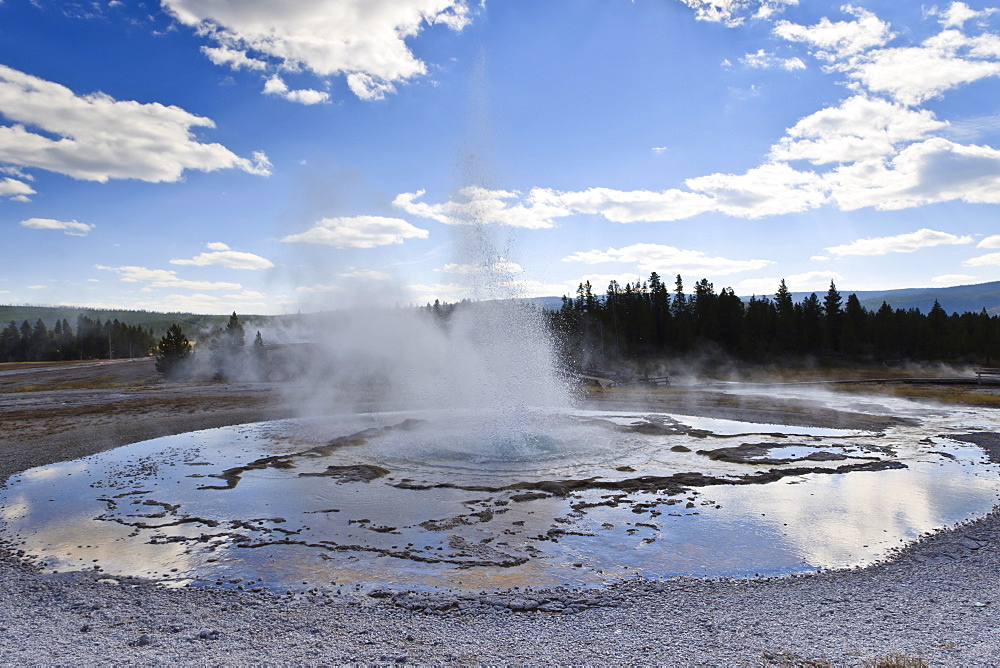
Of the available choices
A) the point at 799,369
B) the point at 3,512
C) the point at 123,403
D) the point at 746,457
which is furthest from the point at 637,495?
the point at 799,369

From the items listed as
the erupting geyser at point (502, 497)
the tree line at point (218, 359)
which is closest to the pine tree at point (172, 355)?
the tree line at point (218, 359)

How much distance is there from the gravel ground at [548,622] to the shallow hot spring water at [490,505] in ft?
2.23

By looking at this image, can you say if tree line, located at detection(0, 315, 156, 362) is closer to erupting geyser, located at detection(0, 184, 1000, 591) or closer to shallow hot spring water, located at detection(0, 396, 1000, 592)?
A: erupting geyser, located at detection(0, 184, 1000, 591)

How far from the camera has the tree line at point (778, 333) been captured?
225 ft

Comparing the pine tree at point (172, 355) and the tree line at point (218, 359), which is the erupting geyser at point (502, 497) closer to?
the tree line at point (218, 359)

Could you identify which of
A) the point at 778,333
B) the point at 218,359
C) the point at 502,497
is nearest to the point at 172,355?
the point at 218,359

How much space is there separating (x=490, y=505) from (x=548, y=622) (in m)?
6.16

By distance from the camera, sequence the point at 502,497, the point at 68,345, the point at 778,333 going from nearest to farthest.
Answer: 1. the point at 502,497
2. the point at 778,333
3. the point at 68,345

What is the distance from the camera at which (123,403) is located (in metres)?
39.3

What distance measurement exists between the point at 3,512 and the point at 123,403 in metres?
28.8

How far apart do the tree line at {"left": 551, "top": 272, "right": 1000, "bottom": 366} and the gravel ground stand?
54800mm

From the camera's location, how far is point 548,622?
782 cm

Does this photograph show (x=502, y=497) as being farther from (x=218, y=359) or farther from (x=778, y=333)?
(x=778, y=333)

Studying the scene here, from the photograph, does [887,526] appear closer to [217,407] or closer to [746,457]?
[746,457]
